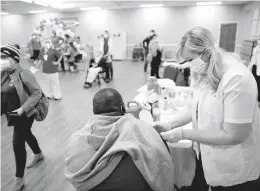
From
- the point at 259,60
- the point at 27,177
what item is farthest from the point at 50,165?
the point at 259,60

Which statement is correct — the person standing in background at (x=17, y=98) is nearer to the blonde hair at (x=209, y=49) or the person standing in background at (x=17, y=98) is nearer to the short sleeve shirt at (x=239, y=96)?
the blonde hair at (x=209, y=49)

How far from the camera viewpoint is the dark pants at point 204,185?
0.96 meters

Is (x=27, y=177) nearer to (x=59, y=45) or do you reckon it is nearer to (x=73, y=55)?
(x=59, y=45)

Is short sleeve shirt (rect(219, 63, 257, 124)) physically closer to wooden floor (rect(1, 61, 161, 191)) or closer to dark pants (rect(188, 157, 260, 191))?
dark pants (rect(188, 157, 260, 191))

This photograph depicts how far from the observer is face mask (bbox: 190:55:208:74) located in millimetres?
955

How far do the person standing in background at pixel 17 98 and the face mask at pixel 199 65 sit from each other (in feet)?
5.08

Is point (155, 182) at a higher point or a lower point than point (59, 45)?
lower

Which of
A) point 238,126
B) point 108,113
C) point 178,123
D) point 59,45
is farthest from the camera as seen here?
point 59,45

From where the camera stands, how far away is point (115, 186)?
0.88 metres

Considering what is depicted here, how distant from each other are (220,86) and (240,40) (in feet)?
37.1

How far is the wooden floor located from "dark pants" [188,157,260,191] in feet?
4.13

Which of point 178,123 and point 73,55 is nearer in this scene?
point 178,123

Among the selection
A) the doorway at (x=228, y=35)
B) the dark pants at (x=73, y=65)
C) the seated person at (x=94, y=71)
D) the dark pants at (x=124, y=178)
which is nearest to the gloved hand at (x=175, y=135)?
the dark pants at (x=124, y=178)

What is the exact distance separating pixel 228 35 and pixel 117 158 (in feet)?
37.9
